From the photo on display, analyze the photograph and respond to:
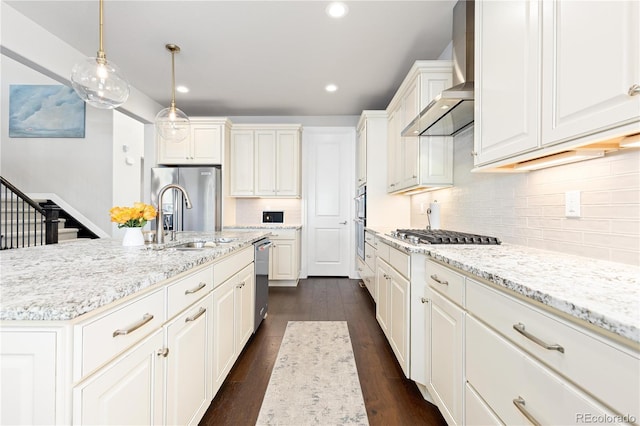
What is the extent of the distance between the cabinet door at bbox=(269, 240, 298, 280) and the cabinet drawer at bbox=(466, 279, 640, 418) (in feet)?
11.3

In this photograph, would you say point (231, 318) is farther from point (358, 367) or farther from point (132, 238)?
point (358, 367)

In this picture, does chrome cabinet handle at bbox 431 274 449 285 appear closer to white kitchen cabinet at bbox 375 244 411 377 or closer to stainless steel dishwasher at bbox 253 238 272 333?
white kitchen cabinet at bbox 375 244 411 377

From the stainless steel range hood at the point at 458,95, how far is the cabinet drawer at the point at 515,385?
4.28 feet

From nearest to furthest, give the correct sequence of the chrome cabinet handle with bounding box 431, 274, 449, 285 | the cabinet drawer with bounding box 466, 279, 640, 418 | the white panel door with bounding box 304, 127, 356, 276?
the cabinet drawer with bounding box 466, 279, 640, 418 < the chrome cabinet handle with bounding box 431, 274, 449, 285 < the white panel door with bounding box 304, 127, 356, 276

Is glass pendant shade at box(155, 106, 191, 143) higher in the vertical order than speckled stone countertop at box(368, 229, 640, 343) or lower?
higher

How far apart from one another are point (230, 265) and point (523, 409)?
158 cm

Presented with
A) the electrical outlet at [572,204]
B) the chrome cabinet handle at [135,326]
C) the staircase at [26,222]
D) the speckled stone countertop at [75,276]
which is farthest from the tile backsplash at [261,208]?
the chrome cabinet handle at [135,326]

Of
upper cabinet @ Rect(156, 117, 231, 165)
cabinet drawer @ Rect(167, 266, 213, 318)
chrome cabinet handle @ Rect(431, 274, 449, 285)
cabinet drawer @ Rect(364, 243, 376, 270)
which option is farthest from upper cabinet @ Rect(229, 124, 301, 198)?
chrome cabinet handle @ Rect(431, 274, 449, 285)

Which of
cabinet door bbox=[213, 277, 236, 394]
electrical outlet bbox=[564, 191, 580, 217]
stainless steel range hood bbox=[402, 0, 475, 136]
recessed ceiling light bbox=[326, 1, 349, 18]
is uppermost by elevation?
recessed ceiling light bbox=[326, 1, 349, 18]

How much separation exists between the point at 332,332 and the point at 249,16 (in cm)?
287

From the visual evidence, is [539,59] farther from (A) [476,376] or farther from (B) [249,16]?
(B) [249,16]

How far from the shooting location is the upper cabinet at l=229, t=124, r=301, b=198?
4527 millimetres

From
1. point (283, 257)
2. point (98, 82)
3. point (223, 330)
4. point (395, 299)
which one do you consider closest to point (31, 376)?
point (223, 330)

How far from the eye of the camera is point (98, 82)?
1.79 m
